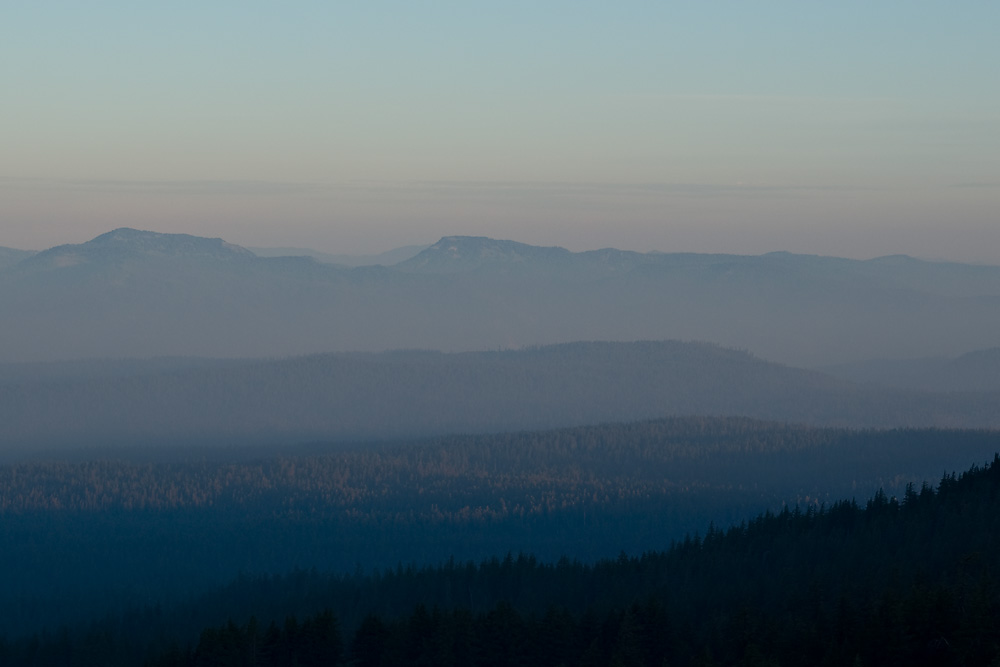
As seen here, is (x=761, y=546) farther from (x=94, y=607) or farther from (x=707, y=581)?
(x=94, y=607)

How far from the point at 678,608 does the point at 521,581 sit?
2670cm

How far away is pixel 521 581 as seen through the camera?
11256cm

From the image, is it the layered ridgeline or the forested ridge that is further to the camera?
the layered ridgeline

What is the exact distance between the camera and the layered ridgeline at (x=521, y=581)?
226ft

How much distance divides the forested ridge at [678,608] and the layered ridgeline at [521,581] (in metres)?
0.17

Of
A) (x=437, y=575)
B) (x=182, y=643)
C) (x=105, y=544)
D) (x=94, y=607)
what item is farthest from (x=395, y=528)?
(x=182, y=643)

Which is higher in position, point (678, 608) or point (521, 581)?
point (678, 608)

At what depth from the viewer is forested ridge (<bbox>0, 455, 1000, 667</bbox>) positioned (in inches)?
2386

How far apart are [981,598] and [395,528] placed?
134m

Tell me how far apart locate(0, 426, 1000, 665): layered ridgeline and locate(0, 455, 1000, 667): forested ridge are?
0.17 metres

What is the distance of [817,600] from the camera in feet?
252

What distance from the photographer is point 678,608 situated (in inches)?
3467

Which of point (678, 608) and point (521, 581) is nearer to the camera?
point (678, 608)

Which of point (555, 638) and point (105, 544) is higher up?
point (555, 638)
